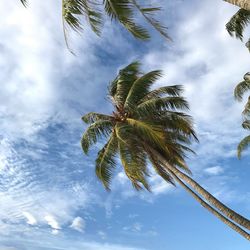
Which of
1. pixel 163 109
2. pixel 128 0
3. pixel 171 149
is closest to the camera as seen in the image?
pixel 128 0

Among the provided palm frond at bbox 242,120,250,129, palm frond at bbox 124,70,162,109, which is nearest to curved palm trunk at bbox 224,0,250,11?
palm frond at bbox 124,70,162,109

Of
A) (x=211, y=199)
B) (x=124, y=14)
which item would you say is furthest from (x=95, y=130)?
(x=124, y=14)

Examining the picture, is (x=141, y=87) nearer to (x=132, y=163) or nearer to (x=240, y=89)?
(x=132, y=163)

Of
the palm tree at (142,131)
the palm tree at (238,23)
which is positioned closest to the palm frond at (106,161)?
the palm tree at (142,131)

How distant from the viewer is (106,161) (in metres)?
19.1

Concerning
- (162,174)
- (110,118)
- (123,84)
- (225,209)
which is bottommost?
(225,209)

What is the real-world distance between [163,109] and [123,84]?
7.83 ft

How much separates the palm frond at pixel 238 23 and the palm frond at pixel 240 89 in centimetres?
569

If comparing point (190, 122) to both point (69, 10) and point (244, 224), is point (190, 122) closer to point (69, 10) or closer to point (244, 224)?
point (244, 224)

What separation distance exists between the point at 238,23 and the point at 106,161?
29.0ft

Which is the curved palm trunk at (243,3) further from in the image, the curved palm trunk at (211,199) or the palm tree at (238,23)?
the palm tree at (238,23)

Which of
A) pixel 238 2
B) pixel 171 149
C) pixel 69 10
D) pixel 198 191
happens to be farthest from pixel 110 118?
pixel 238 2

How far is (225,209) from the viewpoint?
14633 mm

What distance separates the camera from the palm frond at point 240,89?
23703mm
